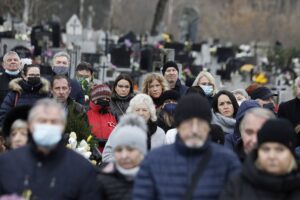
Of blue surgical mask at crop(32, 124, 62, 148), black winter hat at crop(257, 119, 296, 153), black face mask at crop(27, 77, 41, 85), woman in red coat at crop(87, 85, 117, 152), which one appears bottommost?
woman in red coat at crop(87, 85, 117, 152)

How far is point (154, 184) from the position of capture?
6.09 meters

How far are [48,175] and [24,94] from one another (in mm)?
4049

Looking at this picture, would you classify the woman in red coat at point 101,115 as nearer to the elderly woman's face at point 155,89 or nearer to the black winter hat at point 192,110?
the elderly woman's face at point 155,89

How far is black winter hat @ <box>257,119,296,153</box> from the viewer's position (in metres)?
6.04

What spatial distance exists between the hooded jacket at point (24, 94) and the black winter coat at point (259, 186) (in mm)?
4363

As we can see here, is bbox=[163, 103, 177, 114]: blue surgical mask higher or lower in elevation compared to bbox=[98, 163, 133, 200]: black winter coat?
higher

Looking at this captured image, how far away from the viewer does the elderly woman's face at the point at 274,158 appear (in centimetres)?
595

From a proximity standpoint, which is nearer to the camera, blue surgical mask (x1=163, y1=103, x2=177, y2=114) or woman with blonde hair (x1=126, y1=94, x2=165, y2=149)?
woman with blonde hair (x1=126, y1=94, x2=165, y2=149)

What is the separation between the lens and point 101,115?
36.4 feet

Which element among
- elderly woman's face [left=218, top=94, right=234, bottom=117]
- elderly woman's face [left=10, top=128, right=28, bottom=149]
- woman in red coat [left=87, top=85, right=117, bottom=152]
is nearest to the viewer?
elderly woman's face [left=10, top=128, right=28, bottom=149]

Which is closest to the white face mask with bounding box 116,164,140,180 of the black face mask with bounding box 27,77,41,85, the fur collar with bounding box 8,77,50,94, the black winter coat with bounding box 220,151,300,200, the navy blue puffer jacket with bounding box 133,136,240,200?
the navy blue puffer jacket with bounding box 133,136,240,200

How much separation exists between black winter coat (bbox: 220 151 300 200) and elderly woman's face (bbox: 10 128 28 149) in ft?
5.79

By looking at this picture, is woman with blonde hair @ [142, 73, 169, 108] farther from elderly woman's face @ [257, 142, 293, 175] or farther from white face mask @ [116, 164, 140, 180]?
elderly woman's face @ [257, 142, 293, 175]

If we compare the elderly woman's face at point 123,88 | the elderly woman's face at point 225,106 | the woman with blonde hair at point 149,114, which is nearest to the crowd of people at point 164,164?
the woman with blonde hair at point 149,114
